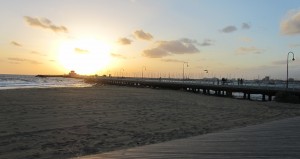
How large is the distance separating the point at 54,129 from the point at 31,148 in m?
3.93

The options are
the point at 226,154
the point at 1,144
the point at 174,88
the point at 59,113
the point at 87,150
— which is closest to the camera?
the point at 226,154

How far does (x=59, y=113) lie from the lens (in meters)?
20.6

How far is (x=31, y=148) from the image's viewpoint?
430 inches

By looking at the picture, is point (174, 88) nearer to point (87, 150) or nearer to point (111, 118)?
point (111, 118)

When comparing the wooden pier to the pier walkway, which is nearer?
the pier walkway

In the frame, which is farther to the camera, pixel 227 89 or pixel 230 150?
pixel 227 89

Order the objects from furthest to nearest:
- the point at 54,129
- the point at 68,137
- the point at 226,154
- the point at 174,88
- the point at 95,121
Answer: the point at 174,88 < the point at 95,121 < the point at 54,129 < the point at 68,137 < the point at 226,154

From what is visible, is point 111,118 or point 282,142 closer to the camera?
point 282,142

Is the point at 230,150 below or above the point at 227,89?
below

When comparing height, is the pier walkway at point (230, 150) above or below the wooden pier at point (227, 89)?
below

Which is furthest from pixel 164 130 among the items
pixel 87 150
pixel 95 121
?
pixel 87 150

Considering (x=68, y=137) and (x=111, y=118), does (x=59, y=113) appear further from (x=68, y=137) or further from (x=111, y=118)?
(x=68, y=137)

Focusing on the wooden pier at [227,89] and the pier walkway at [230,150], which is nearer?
the pier walkway at [230,150]

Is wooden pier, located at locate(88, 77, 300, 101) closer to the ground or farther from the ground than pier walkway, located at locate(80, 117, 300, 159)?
farther from the ground
